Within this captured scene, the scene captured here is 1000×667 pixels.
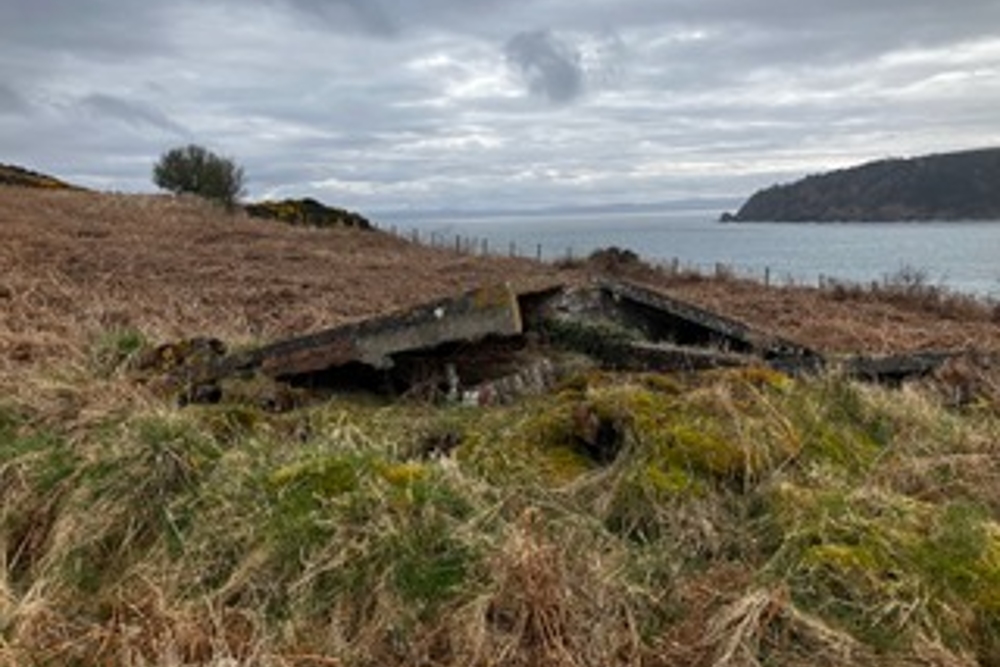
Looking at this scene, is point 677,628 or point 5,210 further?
point 5,210

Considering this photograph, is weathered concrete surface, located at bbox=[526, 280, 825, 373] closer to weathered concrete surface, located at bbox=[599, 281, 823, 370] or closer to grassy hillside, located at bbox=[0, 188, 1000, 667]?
weathered concrete surface, located at bbox=[599, 281, 823, 370]

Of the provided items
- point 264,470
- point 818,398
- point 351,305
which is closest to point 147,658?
point 264,470

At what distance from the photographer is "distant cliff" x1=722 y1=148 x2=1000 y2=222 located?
150m

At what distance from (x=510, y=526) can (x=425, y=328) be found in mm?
3098

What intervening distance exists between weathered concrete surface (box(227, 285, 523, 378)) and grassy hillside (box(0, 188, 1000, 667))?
33 cm

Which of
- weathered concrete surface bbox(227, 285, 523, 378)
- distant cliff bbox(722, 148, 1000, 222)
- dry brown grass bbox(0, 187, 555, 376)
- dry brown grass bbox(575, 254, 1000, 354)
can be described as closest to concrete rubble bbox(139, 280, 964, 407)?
weathered concrete surface bbox(227, 285, 523, 378)

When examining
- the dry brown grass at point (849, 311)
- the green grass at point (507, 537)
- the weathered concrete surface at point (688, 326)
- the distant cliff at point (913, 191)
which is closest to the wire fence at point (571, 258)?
the dry brown grass at point (849, 311)

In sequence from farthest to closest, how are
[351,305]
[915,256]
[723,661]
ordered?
[915,256] < [351,305] < [723,661]

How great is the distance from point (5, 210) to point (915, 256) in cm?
5051

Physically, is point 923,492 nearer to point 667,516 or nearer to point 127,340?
point 667,516

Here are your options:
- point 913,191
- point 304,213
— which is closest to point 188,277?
point 304,213

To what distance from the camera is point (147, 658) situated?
347 centimetres

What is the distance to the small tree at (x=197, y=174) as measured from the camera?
64500mm

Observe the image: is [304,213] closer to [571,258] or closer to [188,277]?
[571,258]
